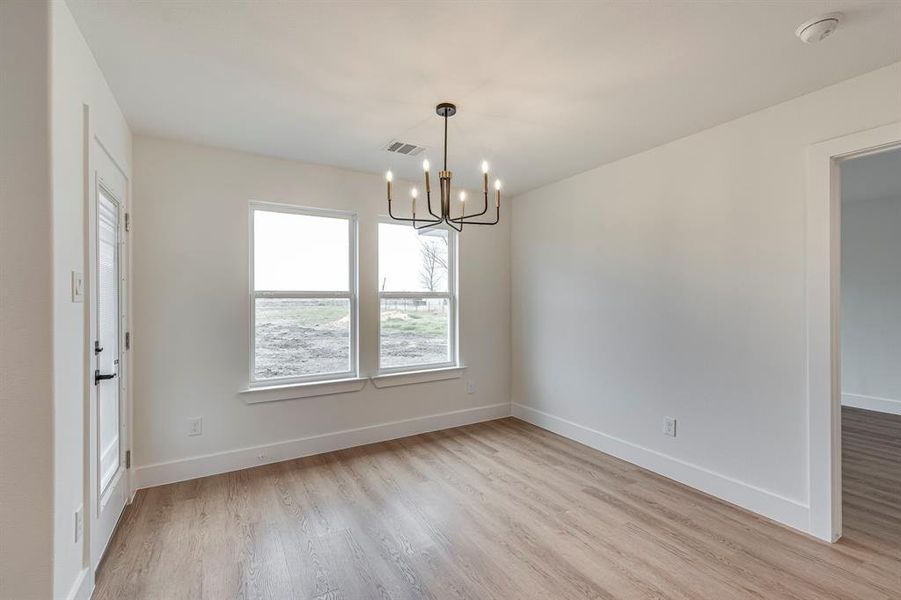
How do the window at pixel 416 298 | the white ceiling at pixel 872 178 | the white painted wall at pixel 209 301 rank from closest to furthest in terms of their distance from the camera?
the white painted wall at pixel 209 301, the white ceiling at pixel 872 178, the window at pixel 416 298

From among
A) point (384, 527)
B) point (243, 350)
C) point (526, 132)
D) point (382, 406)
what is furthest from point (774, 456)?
point (243, 350)

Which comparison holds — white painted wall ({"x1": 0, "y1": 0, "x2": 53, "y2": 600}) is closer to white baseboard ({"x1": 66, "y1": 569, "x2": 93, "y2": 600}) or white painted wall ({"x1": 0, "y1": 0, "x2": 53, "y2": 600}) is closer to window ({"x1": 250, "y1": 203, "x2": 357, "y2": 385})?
white baseboard ({"x1": 66, "y1": 569, "x2": 93, "y2": 600})

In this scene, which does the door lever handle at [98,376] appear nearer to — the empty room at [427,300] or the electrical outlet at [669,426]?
the empty room at [427,300]

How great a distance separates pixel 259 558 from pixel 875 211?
7267mm

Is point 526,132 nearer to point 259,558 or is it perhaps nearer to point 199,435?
point 259,558

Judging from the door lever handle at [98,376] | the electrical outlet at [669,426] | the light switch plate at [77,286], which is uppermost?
the light switch plate at [77,286]

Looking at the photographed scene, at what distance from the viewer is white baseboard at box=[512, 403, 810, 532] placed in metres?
2.44

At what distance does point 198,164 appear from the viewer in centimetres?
311

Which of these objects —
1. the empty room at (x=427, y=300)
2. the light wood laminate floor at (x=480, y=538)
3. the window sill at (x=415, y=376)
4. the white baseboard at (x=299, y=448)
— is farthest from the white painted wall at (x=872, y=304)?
the window sill at (x=415, y=376)

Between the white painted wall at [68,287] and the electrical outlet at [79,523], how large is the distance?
28mm

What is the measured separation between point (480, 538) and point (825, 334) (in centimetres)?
221

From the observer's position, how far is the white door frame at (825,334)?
227cm

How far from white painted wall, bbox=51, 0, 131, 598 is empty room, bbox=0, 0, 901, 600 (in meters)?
0.02

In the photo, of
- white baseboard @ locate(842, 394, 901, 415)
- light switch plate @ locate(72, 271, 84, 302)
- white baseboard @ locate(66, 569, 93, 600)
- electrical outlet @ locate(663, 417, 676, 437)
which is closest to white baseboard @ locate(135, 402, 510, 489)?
white baseboard @ locate(66, 569, 93, 600)
